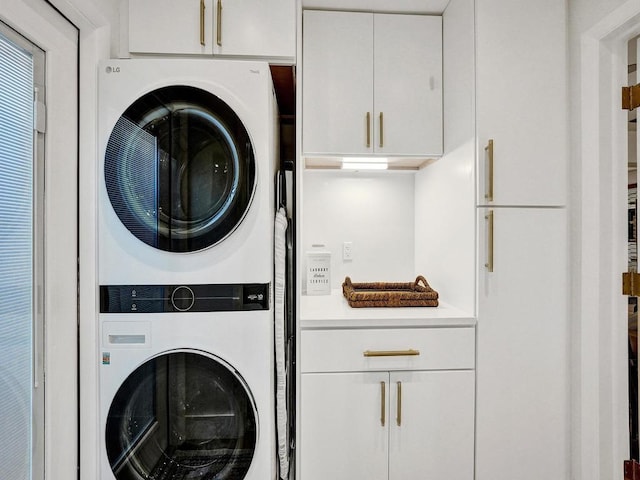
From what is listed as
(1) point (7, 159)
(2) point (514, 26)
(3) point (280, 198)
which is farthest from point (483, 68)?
(1) point (7, 159)

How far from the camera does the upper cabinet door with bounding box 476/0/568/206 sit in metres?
1.46

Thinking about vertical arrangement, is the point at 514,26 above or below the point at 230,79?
above

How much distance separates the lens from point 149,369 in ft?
4.19

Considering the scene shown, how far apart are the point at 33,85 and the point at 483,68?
1726mm

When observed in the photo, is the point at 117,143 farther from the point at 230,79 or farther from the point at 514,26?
the point at 514,26

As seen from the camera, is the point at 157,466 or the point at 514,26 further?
the point at 514,26

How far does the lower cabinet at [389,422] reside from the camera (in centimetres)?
146

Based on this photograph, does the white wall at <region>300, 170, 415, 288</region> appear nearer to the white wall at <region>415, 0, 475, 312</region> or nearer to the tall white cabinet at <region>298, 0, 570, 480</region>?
the white wall at <region>415, 0, 475, 312</region>

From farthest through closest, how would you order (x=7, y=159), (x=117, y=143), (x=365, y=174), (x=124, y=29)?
(x=365, y=174)
(x=124, y=29)
(x=117, y=143)
(x=7, y=159)

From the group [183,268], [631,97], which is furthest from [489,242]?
[183,268]

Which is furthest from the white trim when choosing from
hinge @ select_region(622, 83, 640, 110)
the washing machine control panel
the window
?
hinge @ select_region(622, 83, 640, 110)

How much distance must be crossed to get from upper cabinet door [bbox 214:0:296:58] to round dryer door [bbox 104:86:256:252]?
13.3 inches

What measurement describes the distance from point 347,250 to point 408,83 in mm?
1008

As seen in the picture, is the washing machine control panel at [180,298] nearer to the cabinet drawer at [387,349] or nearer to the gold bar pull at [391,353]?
the cabinet drawer at [387,349]
